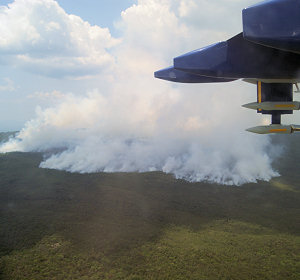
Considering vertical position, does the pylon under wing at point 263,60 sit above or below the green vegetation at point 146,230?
above

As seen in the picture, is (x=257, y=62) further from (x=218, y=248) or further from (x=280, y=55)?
(x=218, y=248)

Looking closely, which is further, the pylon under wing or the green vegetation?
the green vegetation

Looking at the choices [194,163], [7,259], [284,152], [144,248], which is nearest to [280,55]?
[144,248]

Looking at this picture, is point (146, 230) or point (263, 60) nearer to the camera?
point (263, 60)

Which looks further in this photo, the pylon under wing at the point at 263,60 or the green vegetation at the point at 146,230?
the green vegetation at the point at 146,230
